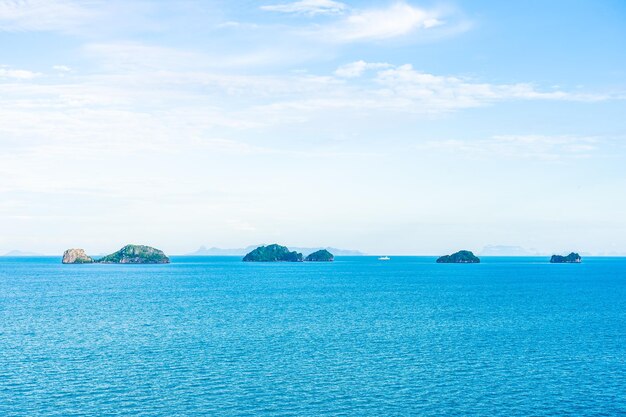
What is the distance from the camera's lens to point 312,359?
77062mm

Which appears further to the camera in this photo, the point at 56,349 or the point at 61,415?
the point at 56,349

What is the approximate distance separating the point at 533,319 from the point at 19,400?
9158 cm

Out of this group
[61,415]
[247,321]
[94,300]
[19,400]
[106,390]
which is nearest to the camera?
[61,415]

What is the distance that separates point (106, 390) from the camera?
205ft

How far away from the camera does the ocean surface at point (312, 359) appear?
58531 millimetres

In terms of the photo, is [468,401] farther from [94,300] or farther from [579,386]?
[94,300]

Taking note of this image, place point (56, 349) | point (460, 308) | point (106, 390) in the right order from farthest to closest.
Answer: point (460, 308) < point (56, 349) < point (106, 390)

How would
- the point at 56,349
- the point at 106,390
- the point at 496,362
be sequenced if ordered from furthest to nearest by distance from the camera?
the point at 56,349, the point at 496,362, the point at 106,390

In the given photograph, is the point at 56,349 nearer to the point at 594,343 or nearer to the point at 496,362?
the point at 496,362

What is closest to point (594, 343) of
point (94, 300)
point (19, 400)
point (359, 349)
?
point (359, 349)

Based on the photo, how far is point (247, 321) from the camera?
112188 millimetres

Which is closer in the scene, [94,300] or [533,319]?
[533,319]

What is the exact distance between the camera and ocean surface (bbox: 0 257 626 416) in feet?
192

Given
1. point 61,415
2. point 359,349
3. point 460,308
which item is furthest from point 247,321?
point 61,415
